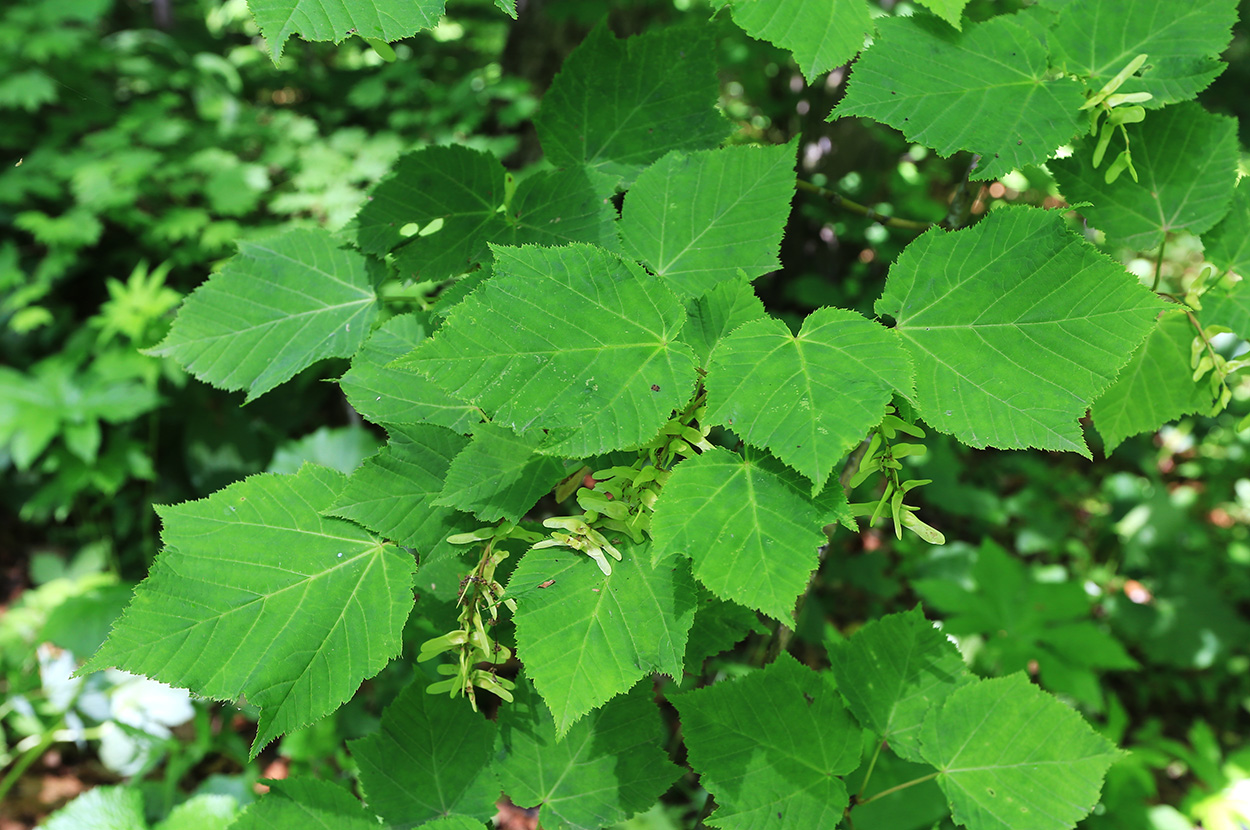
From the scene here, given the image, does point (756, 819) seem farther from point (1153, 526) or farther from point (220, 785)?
point (1153, 526)

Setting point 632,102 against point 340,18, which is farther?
point 632,102

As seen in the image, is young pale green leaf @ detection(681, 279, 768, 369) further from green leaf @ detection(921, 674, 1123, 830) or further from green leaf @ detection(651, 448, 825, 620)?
green leaf @ detection(921, 674, 1123, 830)

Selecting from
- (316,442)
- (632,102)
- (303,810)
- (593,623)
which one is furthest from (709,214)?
(316,442)

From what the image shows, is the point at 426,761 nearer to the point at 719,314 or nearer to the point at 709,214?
the point at 719,314

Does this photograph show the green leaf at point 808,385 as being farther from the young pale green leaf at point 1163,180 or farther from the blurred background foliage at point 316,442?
the blurred background foliage at point 316,442

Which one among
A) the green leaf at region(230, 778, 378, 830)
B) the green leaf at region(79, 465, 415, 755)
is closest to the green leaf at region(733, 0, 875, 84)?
the green leaf at region(79, 465, 415, 755)

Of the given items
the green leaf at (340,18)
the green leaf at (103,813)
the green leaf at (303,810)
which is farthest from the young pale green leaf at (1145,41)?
the green leaf at (103,813)
